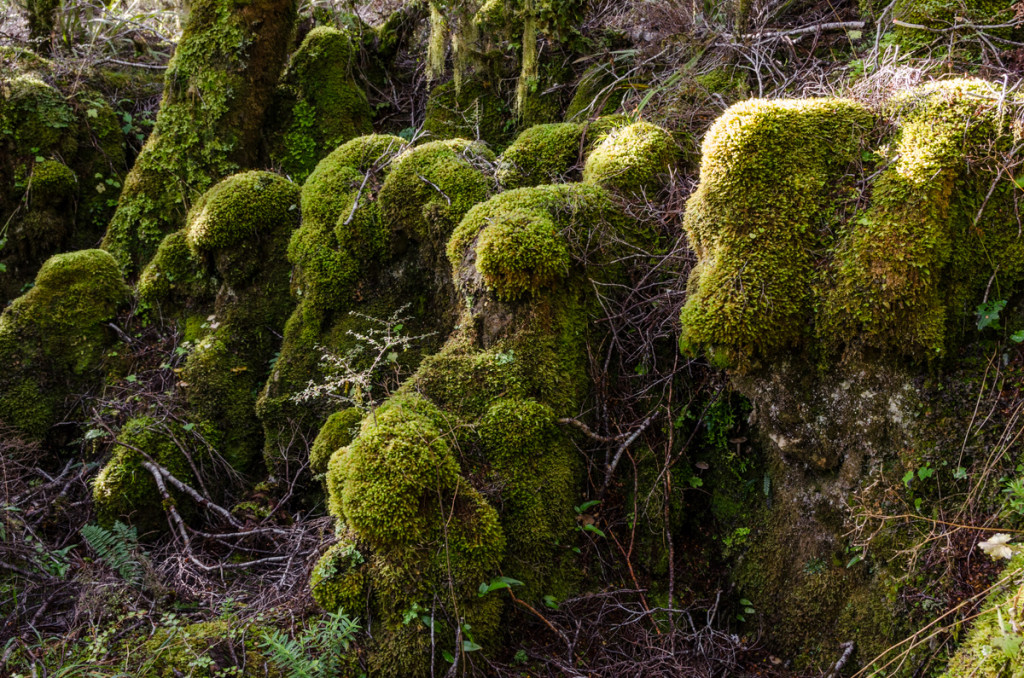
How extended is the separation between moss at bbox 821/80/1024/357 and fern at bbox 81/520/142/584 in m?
4.67

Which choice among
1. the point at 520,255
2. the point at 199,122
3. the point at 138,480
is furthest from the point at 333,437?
the point at 199,122

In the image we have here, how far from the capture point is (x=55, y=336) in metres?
6.05

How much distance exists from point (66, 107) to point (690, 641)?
8.45 meters

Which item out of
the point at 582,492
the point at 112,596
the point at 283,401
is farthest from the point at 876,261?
the point at 112,596

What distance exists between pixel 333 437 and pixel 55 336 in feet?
11.8

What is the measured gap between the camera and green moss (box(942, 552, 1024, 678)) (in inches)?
91.0

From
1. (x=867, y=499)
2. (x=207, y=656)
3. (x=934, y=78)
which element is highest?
(x=934, y=78)

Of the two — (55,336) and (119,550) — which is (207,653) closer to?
(119,550)

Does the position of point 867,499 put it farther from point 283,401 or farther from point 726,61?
point 283,401

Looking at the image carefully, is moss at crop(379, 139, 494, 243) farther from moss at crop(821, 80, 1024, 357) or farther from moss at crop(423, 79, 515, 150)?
moss at crop(821, 80, 1024, 357)

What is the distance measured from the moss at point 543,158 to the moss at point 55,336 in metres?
4.19

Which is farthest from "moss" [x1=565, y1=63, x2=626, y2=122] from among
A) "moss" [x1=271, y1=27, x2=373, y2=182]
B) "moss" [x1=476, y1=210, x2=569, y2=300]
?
"moss" [x1=271, y1=27, x2=373, y2=182]

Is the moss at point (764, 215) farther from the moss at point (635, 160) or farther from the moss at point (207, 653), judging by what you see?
the moss at point (207, 653)

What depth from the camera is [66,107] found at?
7.39 metres
